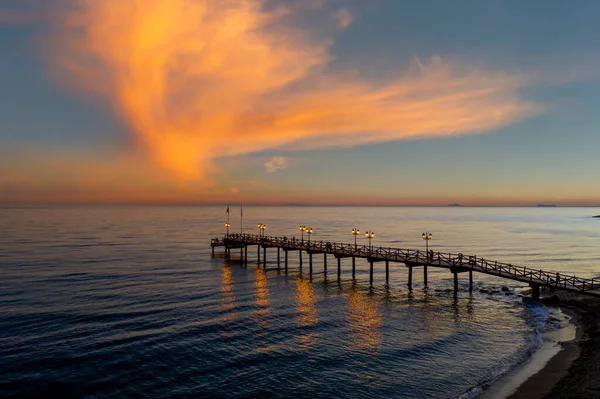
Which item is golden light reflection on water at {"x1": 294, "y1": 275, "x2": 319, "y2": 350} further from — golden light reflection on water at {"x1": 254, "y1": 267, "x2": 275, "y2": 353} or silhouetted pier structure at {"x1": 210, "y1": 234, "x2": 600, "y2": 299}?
silhouetted pier structure at {"x1": 210, "y1": 234, "x2": 600, "y2": 299}

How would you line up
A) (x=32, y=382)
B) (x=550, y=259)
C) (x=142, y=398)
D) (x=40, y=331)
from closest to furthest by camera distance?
(x=142, y=398), (x=32, y=382), (x=40, y=331), (x=550, y=259)

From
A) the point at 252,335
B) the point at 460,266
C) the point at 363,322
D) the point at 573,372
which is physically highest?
the point at 460,266

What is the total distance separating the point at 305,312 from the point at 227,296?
36.1ft

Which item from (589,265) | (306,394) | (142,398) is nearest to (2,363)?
(142,398)

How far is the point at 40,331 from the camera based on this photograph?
32.8m

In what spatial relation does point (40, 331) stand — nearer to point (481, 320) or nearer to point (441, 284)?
point (481, 320)

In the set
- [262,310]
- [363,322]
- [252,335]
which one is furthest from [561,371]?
[262,310]

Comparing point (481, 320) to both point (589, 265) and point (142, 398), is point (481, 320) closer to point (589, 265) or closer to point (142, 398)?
point (142, 398)

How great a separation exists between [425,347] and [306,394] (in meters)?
11.5

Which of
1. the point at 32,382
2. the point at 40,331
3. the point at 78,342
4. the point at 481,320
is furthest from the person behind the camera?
the point at 481,320

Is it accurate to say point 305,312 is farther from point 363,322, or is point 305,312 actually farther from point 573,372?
point 573,372

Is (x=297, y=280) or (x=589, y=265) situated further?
(x=589, y=265)

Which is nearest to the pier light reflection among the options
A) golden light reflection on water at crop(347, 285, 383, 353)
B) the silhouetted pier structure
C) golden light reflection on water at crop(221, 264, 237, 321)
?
golden light reflection on water at crop(221, 264, 237, 321)

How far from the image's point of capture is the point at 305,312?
40.2 m
